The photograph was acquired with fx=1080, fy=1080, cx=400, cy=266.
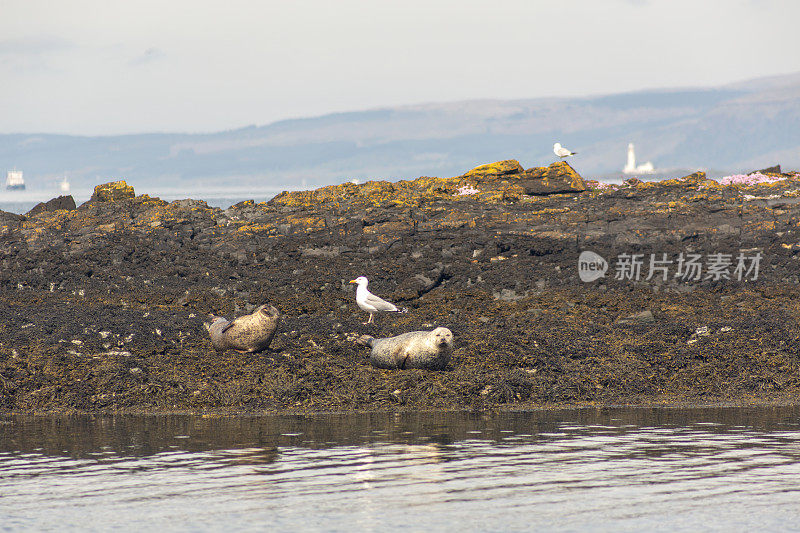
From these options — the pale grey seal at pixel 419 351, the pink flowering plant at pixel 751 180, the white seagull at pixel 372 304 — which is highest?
the pink flowering plant at pixel 751 180

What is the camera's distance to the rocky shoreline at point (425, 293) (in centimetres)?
1844

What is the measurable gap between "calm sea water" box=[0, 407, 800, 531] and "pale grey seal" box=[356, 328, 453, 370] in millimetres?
1745

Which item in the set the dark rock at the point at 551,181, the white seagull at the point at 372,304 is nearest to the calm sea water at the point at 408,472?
the white seagull at the point at 372,304

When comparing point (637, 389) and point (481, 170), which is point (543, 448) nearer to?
point (637, 389)

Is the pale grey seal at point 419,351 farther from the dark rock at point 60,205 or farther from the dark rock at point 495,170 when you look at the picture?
the dark rock at point 60,205

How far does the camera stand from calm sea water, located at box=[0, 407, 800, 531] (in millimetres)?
10789

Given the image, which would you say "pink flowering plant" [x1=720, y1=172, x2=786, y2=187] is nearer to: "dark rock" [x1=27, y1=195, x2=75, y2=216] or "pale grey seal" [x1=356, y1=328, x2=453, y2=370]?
"dark rock" [x1=27, y1=195, x2=75, y2=216]

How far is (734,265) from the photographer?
96.2 feet

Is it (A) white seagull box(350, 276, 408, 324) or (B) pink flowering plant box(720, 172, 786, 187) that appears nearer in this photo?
(A) white seagull box(350, 276, 408, 324)

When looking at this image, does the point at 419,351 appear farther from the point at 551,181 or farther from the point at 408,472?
the point at 551,181

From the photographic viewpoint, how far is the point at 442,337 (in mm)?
18641

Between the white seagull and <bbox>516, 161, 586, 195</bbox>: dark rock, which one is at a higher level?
<bbox>516, 161, 586, 195</bbox>: dark rock

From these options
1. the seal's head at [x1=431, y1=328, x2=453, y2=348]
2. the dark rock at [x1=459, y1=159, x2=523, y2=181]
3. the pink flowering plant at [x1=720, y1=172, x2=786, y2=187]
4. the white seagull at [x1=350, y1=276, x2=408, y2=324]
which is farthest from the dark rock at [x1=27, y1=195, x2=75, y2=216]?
the seal's head at [x1=431, y1=328, x2=453, y2=348]

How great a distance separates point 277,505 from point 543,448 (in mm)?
4317
